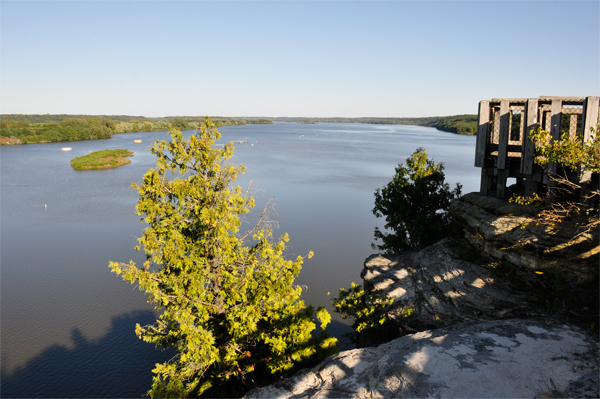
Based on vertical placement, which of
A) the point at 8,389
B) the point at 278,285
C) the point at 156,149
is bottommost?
the point at 8,389

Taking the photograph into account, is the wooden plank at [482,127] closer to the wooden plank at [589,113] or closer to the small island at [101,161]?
the wooden plank at [589,113]

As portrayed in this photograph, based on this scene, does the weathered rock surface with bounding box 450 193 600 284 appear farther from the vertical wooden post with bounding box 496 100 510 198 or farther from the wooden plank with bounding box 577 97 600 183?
the wooden plank with bounding box 577 97 600 183

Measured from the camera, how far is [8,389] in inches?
647

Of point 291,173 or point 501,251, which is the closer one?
point 501,251

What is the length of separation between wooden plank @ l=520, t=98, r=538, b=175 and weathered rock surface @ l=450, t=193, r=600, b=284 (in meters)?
→ 1.35

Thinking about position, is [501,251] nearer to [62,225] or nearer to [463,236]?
[463,236]

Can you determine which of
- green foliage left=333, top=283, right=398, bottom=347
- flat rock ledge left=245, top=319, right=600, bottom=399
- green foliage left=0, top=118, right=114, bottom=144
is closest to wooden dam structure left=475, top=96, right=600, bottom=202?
flat rock ledge left=245, top=319, right=600, bottom=399

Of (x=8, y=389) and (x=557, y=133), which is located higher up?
(x=557, y=133)

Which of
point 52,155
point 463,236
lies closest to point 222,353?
point 463,236

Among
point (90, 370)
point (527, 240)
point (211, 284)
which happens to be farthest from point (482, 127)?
point (90, 370)

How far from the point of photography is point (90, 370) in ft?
58.0

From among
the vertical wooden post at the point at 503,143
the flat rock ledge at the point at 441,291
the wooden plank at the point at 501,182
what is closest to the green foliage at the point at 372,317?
the flat rock ledge at the point at 441,291

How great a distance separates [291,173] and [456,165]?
1073 inches

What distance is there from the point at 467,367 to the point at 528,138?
8227mm
